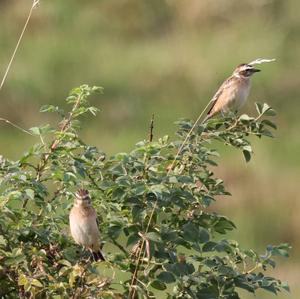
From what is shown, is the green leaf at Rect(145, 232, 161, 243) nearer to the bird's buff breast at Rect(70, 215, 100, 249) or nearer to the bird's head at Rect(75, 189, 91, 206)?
the bird's buff breast at Rect(70, 215, 100, 249)

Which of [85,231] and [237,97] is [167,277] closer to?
[85,231]

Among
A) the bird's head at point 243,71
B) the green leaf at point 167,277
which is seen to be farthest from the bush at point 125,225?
the bird's head at point 243,71

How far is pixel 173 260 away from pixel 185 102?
8.93 meters

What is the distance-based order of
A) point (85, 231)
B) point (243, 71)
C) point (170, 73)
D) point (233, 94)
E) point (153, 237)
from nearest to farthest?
point (153, 237), point (85, 231), point (233, 94), point (243, 71), point (170, 73)

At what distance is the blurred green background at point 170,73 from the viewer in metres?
11.4

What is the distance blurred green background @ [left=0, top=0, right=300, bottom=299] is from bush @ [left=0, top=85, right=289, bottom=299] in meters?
5.19

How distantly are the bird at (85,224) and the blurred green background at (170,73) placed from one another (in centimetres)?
498

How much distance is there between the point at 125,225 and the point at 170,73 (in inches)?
380

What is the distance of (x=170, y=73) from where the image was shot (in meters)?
14.2

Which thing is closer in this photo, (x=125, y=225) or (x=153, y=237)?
(x=153, y=237)

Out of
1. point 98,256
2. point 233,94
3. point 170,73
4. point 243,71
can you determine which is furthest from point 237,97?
point 170,73

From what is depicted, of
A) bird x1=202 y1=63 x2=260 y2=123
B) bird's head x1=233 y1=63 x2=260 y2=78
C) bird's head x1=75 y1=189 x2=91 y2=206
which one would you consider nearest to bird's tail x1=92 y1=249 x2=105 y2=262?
bird's head x1=75 y1=189 x2=91 y2=206

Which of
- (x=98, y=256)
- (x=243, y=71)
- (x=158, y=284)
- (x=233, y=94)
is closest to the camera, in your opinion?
(x=158, y=284)

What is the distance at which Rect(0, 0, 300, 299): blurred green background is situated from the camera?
1139 cm
